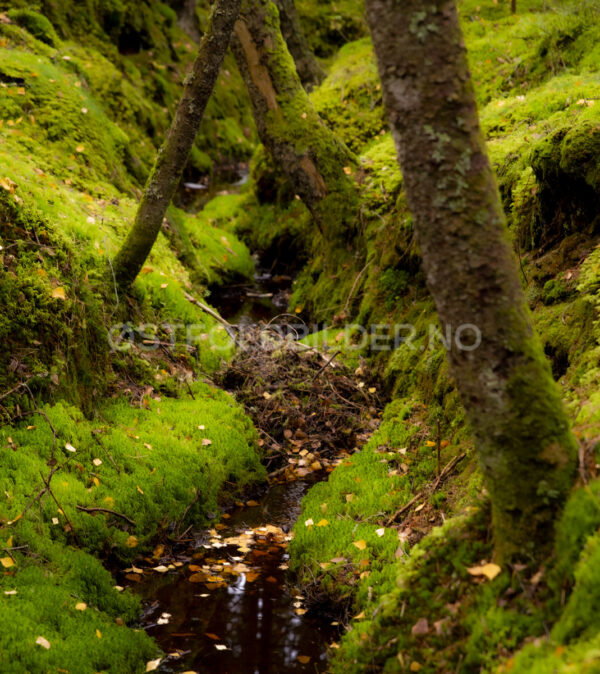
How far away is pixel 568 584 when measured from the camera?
8.45 feet

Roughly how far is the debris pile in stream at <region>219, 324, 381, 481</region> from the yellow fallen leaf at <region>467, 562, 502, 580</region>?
3794mm

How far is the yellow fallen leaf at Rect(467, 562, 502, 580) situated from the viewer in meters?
2.90

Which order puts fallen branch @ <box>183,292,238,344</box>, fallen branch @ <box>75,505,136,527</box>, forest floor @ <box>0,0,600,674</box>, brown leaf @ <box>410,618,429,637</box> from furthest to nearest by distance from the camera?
fallen branch @ <box>183,292,238,344</box>, fallen branch @ <box>75,505,136,527</box>, forest floor @ <box>0,0,600,674</box>, brown leaf @ <box>410,618,429,637</box>

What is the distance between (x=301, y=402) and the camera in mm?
7469

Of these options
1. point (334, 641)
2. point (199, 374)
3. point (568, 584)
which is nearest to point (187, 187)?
point (199, 374)

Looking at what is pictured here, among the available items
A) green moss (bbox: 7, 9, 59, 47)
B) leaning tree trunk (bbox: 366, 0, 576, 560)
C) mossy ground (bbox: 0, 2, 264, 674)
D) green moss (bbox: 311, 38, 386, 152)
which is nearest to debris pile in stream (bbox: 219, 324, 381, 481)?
mossy ground (bbox: 0, 2, 264, 674)

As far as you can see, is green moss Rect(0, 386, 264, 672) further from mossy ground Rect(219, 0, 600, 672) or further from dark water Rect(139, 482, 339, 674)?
mossy ground Rect(219, 0, 600, 672)

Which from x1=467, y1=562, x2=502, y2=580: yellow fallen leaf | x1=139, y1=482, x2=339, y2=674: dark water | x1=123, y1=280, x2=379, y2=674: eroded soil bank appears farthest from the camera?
x1=123, y1=280, x2=379, y2=674: eroded soil bank

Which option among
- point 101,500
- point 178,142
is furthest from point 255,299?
point 101,500

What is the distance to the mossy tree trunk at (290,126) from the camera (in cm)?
944

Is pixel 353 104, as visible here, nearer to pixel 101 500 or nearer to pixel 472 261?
pixel 101 500

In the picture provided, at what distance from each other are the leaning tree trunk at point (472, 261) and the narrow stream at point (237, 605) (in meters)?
2.13

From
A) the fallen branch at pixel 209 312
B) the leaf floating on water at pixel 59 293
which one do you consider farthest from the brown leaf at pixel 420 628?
the fallen branch at pixel 209 312

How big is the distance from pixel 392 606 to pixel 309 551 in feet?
6.01
